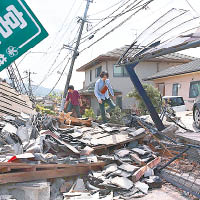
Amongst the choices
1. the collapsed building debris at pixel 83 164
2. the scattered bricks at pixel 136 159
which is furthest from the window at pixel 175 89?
the scattered bricks at pixel 136 159

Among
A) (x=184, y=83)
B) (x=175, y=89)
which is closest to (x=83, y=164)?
(x=184, y=83)

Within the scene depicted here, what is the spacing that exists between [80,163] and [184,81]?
13.8m

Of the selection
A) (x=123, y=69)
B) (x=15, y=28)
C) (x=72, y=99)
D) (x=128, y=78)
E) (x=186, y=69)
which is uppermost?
(x=123, y=69)

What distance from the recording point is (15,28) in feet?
5.03

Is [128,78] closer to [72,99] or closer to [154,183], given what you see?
[72,99]

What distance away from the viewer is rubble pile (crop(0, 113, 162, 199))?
3.85 m

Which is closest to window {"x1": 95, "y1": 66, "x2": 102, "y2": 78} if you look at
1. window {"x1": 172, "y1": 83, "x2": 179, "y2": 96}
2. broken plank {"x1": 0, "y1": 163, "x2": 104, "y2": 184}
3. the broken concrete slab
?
window {"x1": 172, "y1": 83, "x2": 179, "y2": 96}

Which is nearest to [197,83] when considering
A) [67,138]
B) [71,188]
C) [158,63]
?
[158,63]

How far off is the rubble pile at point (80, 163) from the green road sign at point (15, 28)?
8.54 feet

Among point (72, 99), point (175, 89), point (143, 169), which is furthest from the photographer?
point (175, 89)

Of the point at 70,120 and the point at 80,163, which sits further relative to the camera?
the point at 70,120

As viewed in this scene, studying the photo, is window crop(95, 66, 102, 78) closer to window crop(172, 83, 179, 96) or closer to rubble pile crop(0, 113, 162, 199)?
window crop(172, 83, 179, 96)

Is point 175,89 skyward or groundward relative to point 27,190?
skyward

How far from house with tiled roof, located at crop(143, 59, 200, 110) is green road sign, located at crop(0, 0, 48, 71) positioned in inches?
542
